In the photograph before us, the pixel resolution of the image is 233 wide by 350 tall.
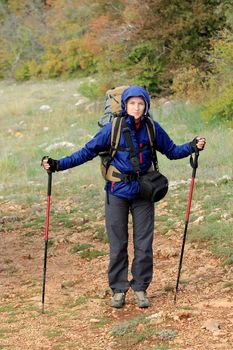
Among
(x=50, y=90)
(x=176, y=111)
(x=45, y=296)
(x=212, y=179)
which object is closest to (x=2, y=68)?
(x=50, y=90)

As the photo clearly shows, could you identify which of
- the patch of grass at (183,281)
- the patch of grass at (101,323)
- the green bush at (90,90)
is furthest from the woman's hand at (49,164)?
the green bush at (90,90)

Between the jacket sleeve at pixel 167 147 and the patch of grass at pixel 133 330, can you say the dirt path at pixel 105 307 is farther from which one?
the jacket sleeve at pixel 167 147

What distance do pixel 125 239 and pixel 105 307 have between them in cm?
63

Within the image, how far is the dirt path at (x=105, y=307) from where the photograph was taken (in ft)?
16.8

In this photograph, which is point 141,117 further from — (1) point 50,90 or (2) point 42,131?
(1) point 50,90

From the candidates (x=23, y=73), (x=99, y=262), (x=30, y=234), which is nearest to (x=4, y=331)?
(x=99, y=262)

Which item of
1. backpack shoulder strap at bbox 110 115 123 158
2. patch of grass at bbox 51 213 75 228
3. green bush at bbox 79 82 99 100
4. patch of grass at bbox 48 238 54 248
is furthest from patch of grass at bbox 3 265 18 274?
green bush at bbox 79 82 99 100

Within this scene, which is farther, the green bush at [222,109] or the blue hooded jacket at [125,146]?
the green bush at [222,109]

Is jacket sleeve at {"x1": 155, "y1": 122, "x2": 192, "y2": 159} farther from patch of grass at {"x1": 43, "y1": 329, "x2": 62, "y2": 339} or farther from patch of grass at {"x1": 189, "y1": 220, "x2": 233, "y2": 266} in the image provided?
patch of grass at {"x1": 43, "y1": 329, "x2": 62, "y2": 339}

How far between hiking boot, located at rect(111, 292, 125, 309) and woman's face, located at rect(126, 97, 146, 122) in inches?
60.2

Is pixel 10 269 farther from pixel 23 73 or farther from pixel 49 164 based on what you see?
pixel 23 73

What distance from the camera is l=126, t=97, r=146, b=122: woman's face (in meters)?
5.71

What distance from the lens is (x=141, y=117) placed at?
578 cm

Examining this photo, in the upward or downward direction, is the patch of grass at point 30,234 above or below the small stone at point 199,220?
below
